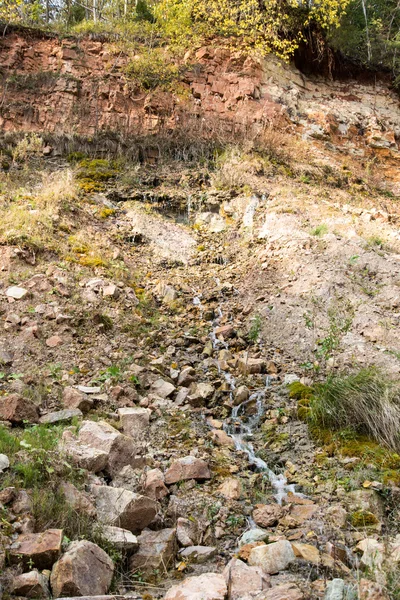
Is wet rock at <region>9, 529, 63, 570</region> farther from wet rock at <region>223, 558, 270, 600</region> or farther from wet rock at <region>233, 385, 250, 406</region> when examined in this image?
wet rock at <region>233, 385, 250, 406</region>

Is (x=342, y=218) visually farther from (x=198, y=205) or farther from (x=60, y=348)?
(x=60, y=348)

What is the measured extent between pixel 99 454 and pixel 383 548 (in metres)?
1.91

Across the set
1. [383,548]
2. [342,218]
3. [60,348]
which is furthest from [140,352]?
[342,218]

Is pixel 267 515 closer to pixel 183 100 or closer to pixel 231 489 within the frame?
pixel 231 489

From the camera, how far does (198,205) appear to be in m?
9.99

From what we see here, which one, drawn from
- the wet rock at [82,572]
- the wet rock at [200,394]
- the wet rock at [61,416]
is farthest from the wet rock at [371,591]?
the wet rock at [200,394]

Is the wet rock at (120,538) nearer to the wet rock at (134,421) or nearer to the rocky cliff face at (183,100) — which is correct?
the wet rock at (134,421)

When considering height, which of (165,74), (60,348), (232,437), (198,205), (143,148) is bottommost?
(232,437)

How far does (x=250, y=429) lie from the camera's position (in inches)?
188

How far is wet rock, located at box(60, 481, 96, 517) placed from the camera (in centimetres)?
293

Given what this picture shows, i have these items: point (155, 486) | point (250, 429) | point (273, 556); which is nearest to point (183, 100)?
point (250, 429)

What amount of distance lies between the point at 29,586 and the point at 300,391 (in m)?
3.32

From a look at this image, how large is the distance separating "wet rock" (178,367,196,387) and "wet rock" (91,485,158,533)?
2.17 metres

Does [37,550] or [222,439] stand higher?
[37,550]
